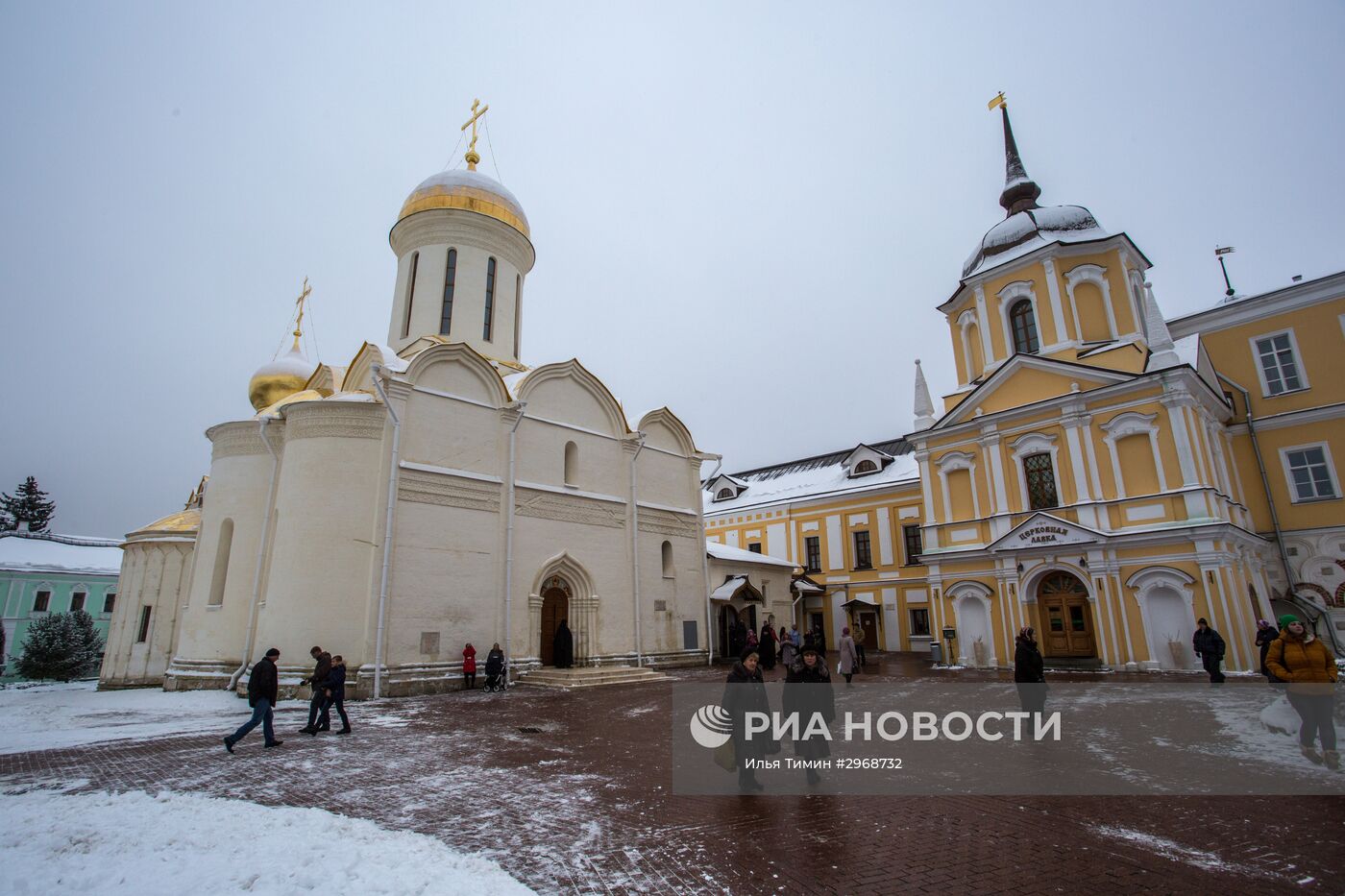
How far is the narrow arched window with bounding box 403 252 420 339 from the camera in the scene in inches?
869

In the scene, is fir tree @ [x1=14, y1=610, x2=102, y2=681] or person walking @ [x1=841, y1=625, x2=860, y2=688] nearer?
person walking @ [x1=841, y1=625, x2=860, y2=688]

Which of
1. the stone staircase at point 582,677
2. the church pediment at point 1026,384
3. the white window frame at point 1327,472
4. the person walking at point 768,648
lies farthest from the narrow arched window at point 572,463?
the white window frame at point 1327,472

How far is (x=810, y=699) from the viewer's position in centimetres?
708

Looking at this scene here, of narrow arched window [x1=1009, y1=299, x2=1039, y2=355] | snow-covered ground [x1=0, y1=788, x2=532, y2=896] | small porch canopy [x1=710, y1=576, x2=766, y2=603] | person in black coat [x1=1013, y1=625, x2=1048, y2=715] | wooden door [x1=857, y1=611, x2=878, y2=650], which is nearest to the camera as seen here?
snow-covered ground [x1=0, y1=788, x2=532, y2=896]

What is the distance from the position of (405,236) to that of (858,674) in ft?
67.3

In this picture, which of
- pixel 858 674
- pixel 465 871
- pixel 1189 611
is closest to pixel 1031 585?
pixel 1189 611

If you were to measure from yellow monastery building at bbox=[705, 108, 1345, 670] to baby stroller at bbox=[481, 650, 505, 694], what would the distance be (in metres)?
10.2

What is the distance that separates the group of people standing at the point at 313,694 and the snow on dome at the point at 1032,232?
23.9 metres

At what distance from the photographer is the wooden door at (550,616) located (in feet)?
63.4

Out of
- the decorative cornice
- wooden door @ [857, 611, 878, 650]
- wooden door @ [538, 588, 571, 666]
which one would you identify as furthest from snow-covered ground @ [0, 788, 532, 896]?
wooden door @ [857, 611, 878, 650]

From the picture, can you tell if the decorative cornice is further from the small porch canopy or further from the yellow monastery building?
the yellow monastery building

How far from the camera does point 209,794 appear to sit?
6.60 metres

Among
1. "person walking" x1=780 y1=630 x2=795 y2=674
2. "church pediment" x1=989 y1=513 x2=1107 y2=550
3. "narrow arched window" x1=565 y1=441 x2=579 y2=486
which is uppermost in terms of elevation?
"narrow arched window" x1=565 y1=441 x2=579 y2=486

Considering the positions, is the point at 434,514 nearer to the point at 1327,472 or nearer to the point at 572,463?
the point at 572,463
